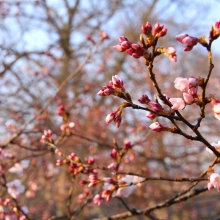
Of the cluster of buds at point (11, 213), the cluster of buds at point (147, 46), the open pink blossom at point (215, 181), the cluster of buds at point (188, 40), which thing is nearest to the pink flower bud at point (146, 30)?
the cluster of buds at point (147, 46)

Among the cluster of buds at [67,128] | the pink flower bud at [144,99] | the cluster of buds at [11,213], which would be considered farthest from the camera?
the cluster of buds at [67,128]

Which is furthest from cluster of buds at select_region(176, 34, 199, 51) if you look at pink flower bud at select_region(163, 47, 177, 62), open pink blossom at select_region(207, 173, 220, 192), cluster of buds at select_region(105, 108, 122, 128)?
open pink blossom at select_region(207, 173, 220, 192)

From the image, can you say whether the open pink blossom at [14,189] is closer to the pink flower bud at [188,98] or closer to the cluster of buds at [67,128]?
the cluster of buds at [67,128]

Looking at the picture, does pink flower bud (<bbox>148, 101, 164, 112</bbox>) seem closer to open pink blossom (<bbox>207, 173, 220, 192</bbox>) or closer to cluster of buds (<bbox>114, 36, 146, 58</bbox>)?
cluster of buds (<bbox>114, 36, 146, 58</bbox>)

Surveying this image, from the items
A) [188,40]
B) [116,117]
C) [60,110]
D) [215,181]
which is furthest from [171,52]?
[60,110]

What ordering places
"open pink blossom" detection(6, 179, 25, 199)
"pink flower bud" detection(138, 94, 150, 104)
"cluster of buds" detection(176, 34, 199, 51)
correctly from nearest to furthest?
"cluster of buds" detection(176, 34, 199, 51), "pink flower bud" detection(138, 94, 150, 104), "open pink blossom" detection(6, 179, 25, 199)

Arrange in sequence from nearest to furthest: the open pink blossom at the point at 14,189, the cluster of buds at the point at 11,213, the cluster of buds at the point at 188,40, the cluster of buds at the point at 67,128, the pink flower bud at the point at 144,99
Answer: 1. the cluster of buds at the point at 188,40
2. the pink flower bud at the point at 144,99
3. the cluster of buds at the point at 11,213
4. the open pink blossom at the point at 14,189
5. the cluster of buds at the point at 67,128

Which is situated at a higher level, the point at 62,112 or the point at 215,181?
the point at 62,112

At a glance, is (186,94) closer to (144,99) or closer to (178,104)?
(178,104)

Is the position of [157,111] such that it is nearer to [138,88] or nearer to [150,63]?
[150,63]

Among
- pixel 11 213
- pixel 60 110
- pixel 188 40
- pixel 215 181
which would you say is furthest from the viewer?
pixel 60 110

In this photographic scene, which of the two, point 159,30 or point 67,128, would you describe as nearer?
point 159,30

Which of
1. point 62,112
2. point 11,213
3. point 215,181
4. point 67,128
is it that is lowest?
point 215,181

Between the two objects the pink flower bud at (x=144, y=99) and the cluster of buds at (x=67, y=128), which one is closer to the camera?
the pink flower bud at (x=144, y=99)
